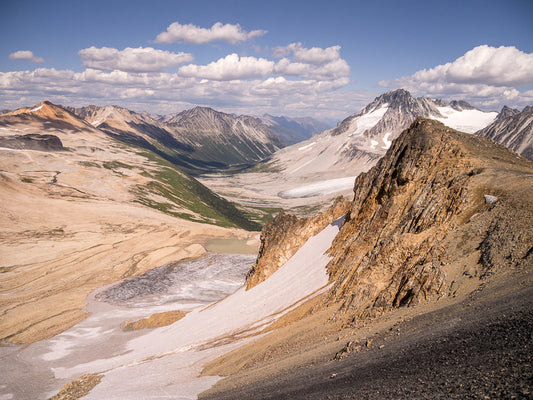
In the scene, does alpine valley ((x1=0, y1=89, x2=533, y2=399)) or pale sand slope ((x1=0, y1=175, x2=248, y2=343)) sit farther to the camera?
pale sand slope ((x1=0, y1=175, x2=248, y2=343))

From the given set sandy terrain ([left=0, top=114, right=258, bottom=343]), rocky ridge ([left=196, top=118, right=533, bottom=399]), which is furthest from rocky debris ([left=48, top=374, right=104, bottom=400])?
sandy terrain ([left=0, top=114, right=258, bottom=343])

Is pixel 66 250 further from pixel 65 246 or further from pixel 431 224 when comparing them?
pixel 431 224

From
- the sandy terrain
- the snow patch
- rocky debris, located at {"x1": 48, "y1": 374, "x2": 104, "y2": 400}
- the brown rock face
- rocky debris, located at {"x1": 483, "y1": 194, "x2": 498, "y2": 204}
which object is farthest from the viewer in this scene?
the sandy terrain

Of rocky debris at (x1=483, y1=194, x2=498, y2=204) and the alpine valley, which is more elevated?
rocky debris at (x1=483, y1=194, x2=498, y2=204)

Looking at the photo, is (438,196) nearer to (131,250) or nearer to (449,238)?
(449,238)

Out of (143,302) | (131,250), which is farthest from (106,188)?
(143,302)

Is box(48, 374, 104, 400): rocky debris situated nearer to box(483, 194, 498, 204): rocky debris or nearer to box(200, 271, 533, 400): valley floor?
box(200, 271, 533, 400): valley floor
